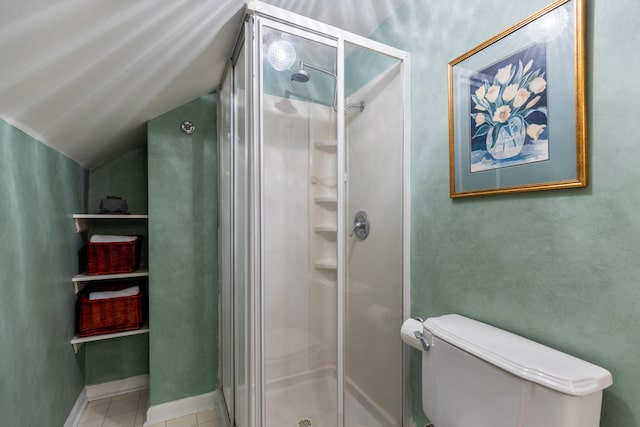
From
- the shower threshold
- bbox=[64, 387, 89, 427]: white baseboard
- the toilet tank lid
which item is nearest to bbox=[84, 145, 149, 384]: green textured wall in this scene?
bbox=[64, 387, 89, 427]: white baseboard

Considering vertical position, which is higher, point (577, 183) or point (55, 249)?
point (577, 183)

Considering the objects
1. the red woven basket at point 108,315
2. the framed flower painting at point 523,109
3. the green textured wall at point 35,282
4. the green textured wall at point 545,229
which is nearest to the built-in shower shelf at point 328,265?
the green textured wall at point 545,229

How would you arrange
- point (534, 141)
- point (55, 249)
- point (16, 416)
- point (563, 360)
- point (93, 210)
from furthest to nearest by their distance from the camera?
point (93, 210), point (55, 249), point (16, 416), point (534, 141), point (563, 360)

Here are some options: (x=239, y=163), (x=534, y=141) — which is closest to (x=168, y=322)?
(x=239, y=163)

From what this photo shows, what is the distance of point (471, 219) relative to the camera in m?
1.11

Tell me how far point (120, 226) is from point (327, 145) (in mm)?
1787

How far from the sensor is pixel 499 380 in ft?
2.65

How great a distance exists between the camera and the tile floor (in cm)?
181

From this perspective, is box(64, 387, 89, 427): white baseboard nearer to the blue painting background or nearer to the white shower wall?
the white shower wall

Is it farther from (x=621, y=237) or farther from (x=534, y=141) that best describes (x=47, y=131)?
(x=621, y=237)

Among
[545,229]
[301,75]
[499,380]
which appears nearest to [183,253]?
[301,75]

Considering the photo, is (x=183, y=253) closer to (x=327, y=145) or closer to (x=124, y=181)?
(x=124, y=181)

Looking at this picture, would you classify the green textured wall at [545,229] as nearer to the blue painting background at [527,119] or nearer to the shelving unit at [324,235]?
the blue painting background at [527,119]

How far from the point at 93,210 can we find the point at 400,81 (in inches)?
87.6
